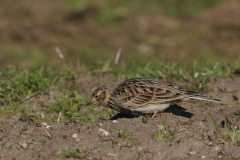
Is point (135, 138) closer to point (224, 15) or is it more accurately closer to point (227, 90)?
point (227, 90)

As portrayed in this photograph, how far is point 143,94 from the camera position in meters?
6.12

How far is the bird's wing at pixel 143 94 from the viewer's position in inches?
231

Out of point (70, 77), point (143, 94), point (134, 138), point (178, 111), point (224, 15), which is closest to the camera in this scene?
point (134, 138)

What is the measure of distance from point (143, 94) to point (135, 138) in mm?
1222

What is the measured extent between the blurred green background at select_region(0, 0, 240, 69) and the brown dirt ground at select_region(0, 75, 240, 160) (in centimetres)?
573

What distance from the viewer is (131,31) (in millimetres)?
14391

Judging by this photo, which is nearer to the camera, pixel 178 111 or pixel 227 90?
pixel 178 111

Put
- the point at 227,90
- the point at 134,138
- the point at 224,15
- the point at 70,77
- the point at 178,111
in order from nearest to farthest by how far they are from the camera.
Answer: the point at 134,138, the point at 178,111, the point at 227,90, the point at 70,77, the point at 224,15

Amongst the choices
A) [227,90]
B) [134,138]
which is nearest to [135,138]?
[134,138]

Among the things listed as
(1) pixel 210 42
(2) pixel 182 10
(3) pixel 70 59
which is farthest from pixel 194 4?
(3) pixel 70 59

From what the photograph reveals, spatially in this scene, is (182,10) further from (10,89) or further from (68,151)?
(68,151)

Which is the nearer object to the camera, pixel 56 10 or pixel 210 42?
pixel 210 42

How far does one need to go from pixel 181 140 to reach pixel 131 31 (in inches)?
383

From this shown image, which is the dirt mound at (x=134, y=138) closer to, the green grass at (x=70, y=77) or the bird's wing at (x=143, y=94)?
the bird's wing at (x=143, y=94)
